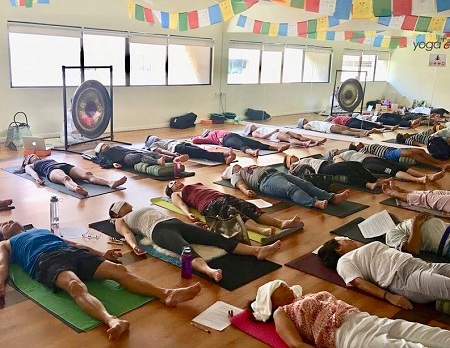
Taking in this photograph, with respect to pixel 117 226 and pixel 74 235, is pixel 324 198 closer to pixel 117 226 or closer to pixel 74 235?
pixel 117 226

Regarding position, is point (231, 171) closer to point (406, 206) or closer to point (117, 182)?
point (117, 182)

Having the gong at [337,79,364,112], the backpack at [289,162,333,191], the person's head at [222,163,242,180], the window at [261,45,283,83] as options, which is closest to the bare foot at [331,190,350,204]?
the backpack at [289,162,333,191]

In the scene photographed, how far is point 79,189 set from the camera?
14.8 feet

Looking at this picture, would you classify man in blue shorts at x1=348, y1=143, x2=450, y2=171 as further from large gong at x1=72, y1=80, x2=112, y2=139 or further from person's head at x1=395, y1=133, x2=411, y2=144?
large gong at x1=72, y1=80, x2=112, y2=139

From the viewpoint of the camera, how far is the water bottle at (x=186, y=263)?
2.98 m

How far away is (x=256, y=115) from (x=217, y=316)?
270 inches

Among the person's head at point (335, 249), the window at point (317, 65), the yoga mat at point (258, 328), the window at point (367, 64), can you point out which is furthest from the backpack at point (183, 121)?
the yoga mat at point (258, 328)

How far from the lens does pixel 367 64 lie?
7.42m

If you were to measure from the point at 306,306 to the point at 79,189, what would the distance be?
288 cm

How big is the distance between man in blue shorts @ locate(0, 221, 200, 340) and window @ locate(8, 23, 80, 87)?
4430 mm

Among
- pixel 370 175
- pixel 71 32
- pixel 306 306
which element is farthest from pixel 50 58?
pixel 306 306

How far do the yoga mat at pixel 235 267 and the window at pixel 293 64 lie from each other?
222 inches

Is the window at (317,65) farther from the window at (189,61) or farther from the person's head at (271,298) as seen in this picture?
the person's head at (271,298)

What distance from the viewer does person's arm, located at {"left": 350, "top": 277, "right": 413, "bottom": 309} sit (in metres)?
2.72
